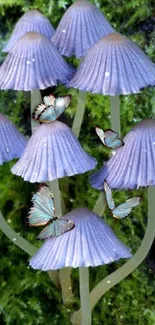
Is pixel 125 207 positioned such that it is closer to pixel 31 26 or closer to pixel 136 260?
pixel 136 260

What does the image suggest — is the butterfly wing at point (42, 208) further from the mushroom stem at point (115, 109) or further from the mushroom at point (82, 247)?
the mushroom stem at point (115, 109)

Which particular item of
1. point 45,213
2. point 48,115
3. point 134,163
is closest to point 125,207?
point 134,163

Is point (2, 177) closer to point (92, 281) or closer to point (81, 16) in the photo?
point (92, 281)

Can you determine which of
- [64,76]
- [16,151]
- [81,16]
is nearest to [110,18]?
[81,16]

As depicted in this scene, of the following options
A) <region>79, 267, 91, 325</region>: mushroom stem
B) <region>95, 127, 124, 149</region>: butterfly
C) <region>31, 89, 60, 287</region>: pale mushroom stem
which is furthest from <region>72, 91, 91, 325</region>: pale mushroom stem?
<region>95, 127, 124, 149</region>: butterfly

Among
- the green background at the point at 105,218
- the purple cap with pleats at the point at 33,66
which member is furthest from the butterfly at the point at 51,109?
the green background at the point at 105,218

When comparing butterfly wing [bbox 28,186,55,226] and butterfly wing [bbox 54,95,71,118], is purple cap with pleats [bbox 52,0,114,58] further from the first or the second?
butterfly wing [bbox 28,186,55,226]
